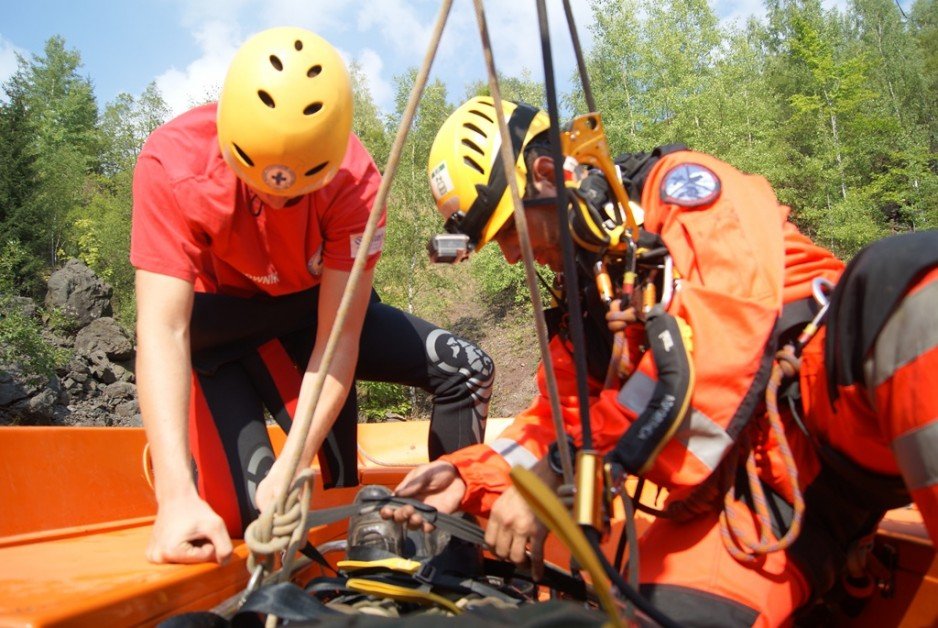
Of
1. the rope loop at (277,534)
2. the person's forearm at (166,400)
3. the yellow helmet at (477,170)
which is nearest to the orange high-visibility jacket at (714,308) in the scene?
the yellow helmet at (477,170)

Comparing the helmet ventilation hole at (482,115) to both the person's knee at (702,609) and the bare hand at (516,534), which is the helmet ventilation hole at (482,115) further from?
the person's knee at (702,609)

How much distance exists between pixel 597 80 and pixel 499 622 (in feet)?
→ 83.1

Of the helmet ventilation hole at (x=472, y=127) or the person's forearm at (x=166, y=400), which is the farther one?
the helmet ventilation hole at (x=472, y=127)

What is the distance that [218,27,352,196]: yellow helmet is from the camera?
2.21m

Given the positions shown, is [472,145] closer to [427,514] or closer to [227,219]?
[227,219]

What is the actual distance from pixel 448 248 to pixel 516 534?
0.77 meters

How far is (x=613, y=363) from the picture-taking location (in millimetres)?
2090

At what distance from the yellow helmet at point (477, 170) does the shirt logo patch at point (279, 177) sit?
43 cm

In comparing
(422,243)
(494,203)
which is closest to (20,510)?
(494,203)

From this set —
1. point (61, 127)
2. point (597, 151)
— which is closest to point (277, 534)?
point (597, 151)

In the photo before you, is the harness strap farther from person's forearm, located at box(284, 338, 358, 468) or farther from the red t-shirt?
the red t-shirt

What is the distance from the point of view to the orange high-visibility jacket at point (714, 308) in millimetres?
1738

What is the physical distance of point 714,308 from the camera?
1.78 meters

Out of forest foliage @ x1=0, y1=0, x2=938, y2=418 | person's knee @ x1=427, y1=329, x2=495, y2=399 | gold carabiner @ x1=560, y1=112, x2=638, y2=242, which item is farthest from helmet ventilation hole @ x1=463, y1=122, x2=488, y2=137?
forest foliage @ x1=0, y1=0, x2=938, y2=418
